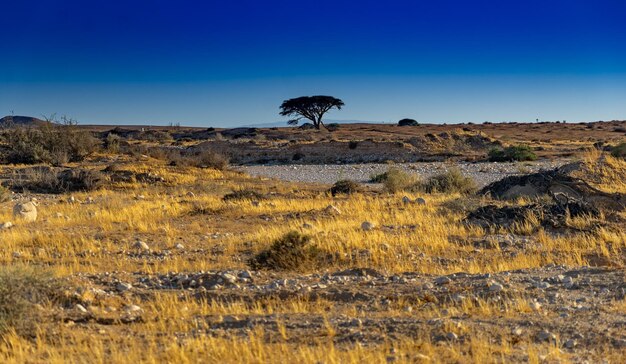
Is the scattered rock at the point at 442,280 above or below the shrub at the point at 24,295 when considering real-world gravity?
below

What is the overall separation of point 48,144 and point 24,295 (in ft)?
A: 98.2

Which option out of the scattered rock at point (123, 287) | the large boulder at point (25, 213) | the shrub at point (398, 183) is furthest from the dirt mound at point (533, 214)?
the large boulder at point (25, 213)

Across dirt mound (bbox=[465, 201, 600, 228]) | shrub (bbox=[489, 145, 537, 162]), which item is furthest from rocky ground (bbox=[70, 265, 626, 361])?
shrub (bbox=[489, 145, 537, 162])

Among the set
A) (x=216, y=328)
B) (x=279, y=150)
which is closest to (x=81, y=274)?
(x=216, y=328)

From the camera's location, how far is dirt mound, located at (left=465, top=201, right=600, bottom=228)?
12.1m

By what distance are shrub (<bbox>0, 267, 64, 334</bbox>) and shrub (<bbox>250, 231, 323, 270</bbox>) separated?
2929 mm

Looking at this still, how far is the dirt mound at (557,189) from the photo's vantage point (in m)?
14.8

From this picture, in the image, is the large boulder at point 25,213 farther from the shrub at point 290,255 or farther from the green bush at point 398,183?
the green bush at point 398,183

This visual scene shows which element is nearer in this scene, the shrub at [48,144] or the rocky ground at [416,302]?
the rocky ground at [416,302]

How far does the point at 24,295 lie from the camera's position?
5.88 meters

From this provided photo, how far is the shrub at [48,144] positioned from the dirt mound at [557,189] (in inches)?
891

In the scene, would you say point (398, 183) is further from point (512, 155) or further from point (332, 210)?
point (512, 155)

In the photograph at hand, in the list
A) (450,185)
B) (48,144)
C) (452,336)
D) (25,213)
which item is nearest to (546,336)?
(452,336)

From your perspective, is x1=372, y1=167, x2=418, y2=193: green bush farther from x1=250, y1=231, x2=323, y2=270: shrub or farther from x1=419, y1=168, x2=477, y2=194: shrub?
x1=250, y1=231, x2=323, y2=270: shrub
